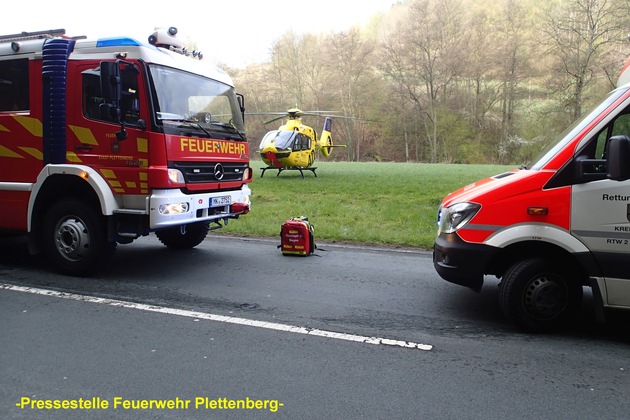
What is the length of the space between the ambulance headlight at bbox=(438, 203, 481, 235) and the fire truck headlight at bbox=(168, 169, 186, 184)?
3296mm

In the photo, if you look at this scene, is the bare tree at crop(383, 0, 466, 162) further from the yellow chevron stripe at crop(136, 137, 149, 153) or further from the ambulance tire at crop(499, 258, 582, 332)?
the ambulance tire at crop(499, 258, 582, 332)

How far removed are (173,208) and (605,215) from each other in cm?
469

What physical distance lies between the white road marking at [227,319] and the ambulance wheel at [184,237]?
103 inches

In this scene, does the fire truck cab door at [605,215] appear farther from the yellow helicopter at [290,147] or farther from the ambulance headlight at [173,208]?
the yellow helicopter at [290,147]

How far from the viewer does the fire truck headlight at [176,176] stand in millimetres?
5801

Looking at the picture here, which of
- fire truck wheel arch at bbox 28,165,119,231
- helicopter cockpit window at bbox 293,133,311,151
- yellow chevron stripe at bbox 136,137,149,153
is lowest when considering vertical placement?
fire truck wheel arch at bbox 28,165,119,231

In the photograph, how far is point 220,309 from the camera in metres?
5.01

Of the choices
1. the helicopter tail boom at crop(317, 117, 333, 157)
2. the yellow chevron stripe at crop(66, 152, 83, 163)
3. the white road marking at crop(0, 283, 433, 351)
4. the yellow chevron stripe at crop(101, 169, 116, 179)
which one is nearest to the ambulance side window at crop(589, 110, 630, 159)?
the white road marking at crop(0, 283, 433, 351)

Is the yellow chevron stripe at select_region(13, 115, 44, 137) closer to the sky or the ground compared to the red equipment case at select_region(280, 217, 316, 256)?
closer to the sky

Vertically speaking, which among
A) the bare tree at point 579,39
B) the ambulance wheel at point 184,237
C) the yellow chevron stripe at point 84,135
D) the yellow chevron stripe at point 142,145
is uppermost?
the bare tree at point 579,39

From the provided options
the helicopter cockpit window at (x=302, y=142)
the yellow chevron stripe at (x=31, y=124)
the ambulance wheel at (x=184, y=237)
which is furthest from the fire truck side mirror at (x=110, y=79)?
the helicopter cockpit window at (x=302, y=142)

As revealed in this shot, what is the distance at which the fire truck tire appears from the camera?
6074mm

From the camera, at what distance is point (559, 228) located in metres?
4.11

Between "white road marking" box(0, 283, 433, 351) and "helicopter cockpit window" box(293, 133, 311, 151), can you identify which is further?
"helicopter cockpit window" box(293, 133, 311, 151)
